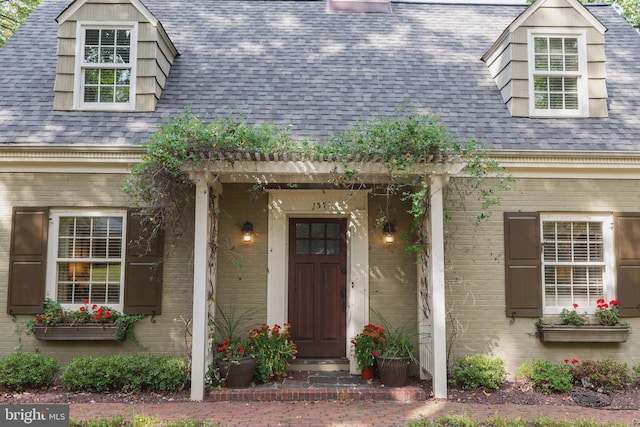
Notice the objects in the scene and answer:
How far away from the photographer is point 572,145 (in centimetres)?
708

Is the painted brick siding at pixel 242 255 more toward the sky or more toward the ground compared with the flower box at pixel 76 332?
more toward the sky

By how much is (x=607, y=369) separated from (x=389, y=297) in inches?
122

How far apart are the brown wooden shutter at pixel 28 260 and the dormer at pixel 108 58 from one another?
1.87 meters

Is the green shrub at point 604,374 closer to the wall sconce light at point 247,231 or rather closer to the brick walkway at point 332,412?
the brick walkway at point 332,412

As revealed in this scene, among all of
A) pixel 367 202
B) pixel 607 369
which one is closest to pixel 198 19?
pixel 367 202

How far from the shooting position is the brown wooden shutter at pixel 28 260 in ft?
21.9

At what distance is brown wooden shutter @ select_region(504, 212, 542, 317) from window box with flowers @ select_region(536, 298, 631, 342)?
0.92 feet

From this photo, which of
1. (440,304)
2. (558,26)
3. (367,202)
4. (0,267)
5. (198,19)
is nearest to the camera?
(440,304)

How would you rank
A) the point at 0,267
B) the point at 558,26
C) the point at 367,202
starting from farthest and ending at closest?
the point at 558,26
the point at 367,202
the point at 0,267

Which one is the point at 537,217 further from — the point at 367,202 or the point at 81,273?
the point at 81,273

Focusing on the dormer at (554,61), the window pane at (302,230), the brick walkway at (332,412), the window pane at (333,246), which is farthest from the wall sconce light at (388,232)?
the dormer at (554,61)

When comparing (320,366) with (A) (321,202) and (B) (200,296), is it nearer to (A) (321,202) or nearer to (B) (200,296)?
(B) (200,296)

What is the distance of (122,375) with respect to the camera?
6.23 metres

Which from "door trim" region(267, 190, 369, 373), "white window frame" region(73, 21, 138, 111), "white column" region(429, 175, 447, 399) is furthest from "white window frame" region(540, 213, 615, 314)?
"white window frame" region(73, 21, 138, 111)
